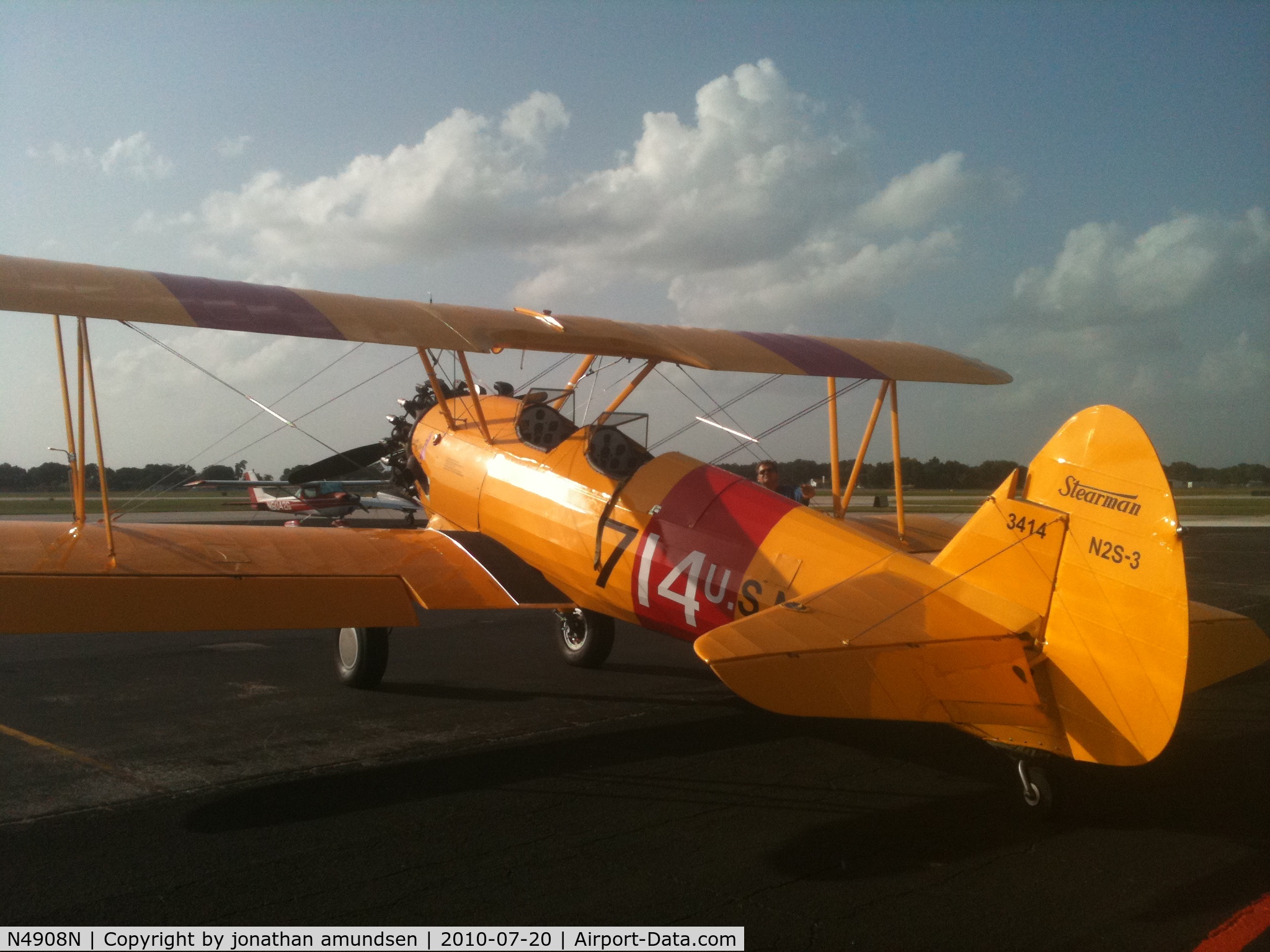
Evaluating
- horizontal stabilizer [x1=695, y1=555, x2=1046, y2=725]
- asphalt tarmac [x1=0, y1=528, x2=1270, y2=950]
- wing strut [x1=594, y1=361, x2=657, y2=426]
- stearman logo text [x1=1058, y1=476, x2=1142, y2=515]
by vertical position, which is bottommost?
asphalt tarmac [x1=0, y1=528, x2=1270, y2=950]

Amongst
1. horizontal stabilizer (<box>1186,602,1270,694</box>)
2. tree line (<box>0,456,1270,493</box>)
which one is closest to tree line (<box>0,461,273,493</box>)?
tree line (<box>0,456,1270,493</box>)

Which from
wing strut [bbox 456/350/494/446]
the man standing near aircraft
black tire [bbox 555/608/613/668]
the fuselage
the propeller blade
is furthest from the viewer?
the propeller blade

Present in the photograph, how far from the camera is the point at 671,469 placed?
603cm

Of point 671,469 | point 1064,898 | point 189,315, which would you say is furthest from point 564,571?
point 1064,898

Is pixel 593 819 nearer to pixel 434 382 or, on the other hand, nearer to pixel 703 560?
pixel 703 560

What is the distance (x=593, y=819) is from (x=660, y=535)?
6.35 ft

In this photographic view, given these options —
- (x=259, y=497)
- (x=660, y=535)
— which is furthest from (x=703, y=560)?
(x=259, y=497)

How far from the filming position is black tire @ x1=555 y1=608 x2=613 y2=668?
26.2 ft

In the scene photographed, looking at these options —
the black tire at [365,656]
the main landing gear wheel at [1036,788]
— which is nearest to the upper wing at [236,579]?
the black tire at [365,656]

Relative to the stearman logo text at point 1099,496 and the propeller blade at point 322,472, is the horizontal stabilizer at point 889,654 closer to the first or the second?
the stearman logo text at point 1099,496

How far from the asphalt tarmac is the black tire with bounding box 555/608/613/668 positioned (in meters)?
0.71

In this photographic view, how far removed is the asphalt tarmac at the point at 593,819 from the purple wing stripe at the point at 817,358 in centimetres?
259

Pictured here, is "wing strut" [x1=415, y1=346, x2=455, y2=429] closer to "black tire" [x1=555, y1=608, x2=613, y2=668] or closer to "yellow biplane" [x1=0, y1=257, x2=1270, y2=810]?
"yellow biplane" [x1=0, y1=257, x2=1270, y2=810]

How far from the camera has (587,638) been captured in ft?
26.2
